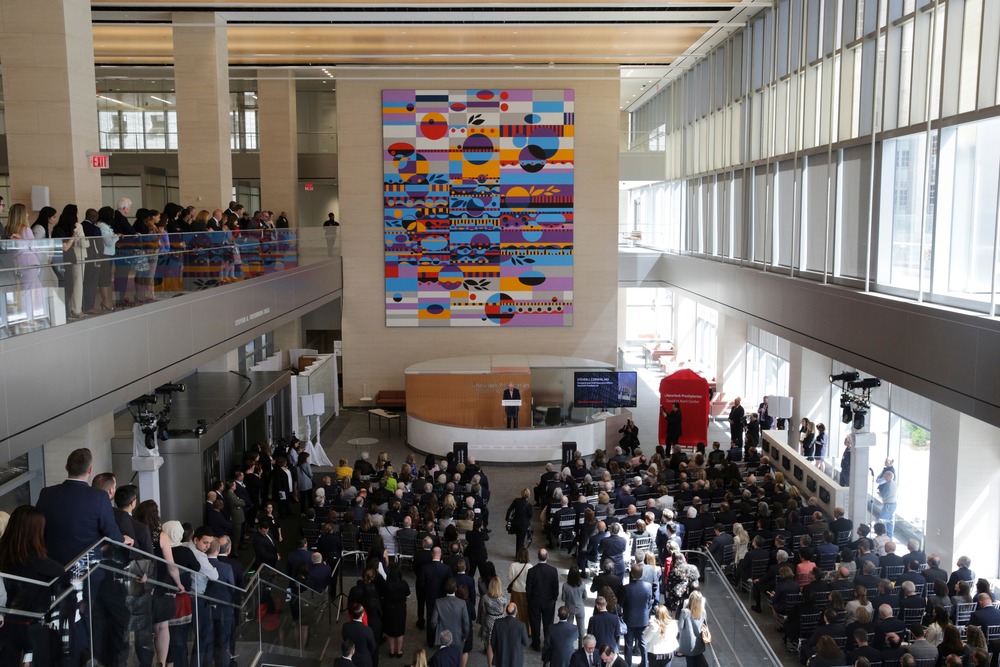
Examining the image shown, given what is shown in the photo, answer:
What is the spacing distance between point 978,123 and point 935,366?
334 cm

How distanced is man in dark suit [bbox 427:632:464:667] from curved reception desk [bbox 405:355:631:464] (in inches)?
504

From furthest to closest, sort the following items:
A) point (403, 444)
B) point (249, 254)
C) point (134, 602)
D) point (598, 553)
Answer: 1. point (403, 444)
2. point (249, 254)
3. point (598, 553)
4. point (134, 602)

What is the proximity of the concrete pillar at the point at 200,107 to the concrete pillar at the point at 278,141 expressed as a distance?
24.8ft

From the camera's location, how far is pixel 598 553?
1359cm

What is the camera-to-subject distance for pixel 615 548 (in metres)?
12.5

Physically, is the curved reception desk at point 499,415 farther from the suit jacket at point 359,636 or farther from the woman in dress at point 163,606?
the woman in dress at point 163,606

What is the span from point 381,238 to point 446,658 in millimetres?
20102

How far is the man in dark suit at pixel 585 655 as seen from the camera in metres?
9.03

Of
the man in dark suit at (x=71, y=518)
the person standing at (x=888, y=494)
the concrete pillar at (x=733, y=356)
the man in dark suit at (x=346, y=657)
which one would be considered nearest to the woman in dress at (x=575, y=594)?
the man in dark suit at (x=346, y=657)

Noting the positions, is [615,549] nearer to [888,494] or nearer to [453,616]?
[453,616]

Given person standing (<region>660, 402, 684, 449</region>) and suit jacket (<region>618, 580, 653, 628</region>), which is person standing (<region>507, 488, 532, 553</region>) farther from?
person standing (<region>660, 402, 684, 449</region>)

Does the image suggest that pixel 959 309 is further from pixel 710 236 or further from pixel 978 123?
pixel 710 236

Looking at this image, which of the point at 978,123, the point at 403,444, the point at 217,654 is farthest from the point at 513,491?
the point at 217,654

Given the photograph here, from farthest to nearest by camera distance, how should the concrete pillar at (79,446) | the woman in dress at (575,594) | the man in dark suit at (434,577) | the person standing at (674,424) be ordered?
1. the person standing at (674,424)
2. the concrete pillar at (79,446)
3. the man in dark suit at (434,577)
4. the woman in dress at (575,594)
